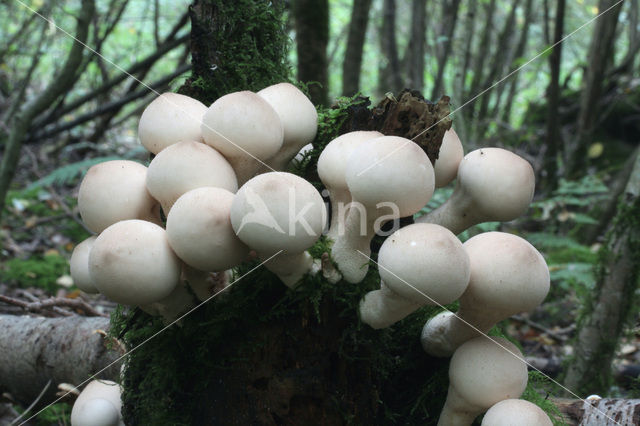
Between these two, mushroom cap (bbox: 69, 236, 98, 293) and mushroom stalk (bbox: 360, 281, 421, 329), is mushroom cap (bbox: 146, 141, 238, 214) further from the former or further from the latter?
mushroom stalk (bbox: 360, 281, 421, 329)

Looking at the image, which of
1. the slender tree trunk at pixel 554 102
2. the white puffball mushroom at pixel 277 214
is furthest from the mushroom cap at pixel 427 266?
the slender tree trunk at pixel 554 102

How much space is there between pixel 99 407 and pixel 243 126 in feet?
3.85

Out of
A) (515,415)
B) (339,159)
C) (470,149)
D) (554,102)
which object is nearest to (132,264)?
(339,159)

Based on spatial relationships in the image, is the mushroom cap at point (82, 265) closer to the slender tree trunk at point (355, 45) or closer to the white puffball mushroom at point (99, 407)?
the white puffball mushroom at point (99, 407)

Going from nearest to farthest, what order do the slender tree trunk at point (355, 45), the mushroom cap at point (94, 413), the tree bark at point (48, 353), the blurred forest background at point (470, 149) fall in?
1. the mushroom cap at point (94, 413)
2. the tree bark at point (48, 353)
3. the blurred forest background at point (470, 149)
4. the slender tree trunk at point (355, 45)

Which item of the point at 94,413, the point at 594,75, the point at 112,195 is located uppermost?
the point at 112,195

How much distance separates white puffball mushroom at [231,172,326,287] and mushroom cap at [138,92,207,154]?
0.46 m

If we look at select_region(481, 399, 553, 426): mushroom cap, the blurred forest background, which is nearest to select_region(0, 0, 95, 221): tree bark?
the blurred forest background

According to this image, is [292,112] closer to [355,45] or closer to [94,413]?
[94,413]

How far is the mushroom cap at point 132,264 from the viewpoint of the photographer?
120 cm

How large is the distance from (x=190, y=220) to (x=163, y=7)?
926 centimetres

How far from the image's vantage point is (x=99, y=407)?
1.81 m

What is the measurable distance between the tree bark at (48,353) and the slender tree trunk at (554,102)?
14.1ft

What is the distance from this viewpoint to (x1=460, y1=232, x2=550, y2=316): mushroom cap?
126 cm
